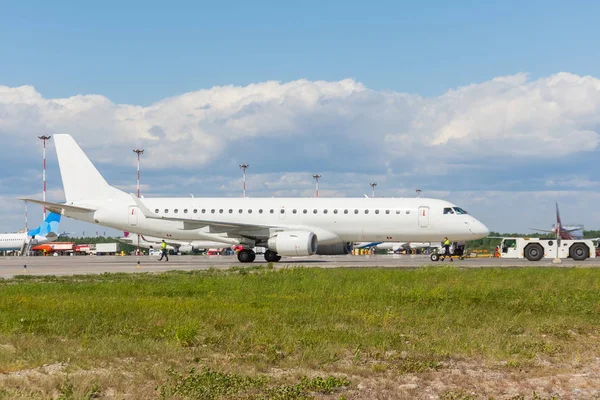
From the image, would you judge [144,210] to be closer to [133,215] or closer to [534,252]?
[133,215]

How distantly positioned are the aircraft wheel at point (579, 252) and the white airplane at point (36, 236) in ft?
273

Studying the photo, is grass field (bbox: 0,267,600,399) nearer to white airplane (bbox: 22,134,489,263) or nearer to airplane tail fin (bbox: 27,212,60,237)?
white airplane (bbox: 22,134,489,263)

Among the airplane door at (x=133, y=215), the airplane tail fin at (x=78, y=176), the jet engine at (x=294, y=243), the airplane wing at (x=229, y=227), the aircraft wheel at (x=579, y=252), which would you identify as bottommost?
the aircraft wheel at (x=579, y=252)

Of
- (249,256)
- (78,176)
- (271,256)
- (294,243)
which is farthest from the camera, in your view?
(78,176)

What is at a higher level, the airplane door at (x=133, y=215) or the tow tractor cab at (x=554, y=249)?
the airplane door at (x=133, y=215)

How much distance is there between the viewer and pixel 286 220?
42406mm

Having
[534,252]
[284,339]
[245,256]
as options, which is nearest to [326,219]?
[245,256]

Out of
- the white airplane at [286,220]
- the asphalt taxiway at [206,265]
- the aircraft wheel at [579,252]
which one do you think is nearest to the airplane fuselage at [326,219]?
the white airplane at [286,220]

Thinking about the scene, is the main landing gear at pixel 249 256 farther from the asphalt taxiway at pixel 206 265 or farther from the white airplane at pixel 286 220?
the asphalt taxiway at pixel 206 265

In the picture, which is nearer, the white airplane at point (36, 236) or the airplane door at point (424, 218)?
the airplane door at point (424, 218)

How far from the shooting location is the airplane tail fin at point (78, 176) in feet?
151

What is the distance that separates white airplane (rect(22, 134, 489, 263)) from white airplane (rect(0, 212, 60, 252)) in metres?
69.4

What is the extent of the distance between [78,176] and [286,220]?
46.2ft

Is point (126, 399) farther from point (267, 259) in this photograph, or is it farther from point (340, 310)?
point (267, 259)
